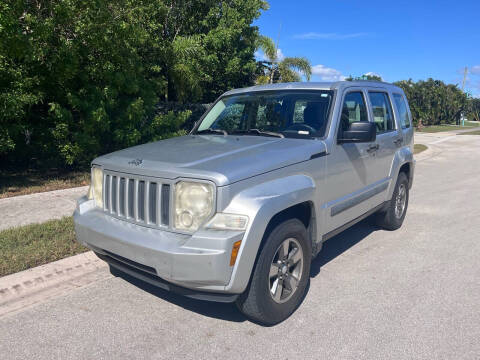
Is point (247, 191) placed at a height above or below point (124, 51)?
below

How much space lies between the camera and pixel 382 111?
17.5ft

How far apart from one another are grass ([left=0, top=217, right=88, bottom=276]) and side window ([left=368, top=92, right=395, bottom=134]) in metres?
3.69

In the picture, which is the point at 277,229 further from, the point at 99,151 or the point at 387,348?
the point at 99,151

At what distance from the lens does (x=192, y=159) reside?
324cm

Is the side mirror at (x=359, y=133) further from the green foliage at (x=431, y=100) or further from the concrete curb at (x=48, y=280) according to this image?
the green foliage at (x=431, y=100)

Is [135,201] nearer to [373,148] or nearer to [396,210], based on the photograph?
[373,148]

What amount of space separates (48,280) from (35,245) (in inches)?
31.4

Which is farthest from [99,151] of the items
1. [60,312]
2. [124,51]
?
[60,312]

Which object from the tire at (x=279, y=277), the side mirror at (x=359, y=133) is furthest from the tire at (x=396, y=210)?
the tire at (x=279, y=277)

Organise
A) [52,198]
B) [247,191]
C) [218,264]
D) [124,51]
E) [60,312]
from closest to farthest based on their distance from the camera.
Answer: [218,264], [247,191], [60,312], [52,198], [124,51]

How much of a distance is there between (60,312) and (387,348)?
103 inches

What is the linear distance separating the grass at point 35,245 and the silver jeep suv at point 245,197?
0.95 meters

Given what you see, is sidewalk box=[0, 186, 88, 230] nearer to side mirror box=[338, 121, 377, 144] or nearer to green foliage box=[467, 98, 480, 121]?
side mirror box=[338, 121, 377, 144]

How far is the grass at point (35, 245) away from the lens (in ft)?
13.7
